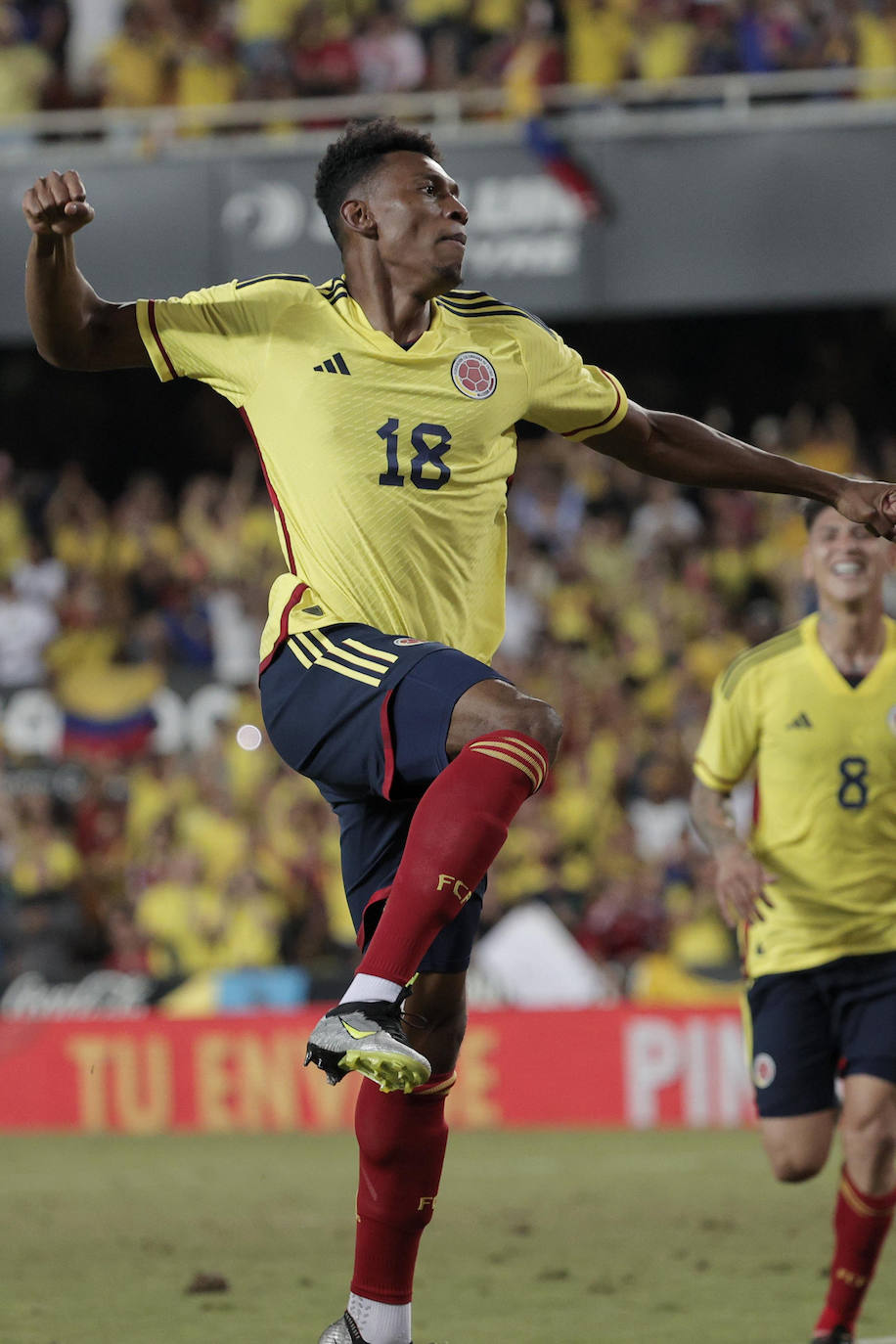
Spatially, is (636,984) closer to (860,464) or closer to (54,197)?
(860,464)

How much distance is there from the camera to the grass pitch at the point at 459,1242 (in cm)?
604

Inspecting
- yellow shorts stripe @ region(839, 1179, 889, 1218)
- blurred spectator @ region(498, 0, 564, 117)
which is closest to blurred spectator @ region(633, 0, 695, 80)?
blurred spectator @ region(498, 0, 564, 117)

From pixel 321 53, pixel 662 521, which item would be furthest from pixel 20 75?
pixel 662 521

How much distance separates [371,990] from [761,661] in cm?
281

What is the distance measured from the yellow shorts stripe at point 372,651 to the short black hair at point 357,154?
1116 mm

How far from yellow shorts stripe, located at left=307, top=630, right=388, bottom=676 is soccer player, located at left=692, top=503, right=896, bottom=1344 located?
73.8 inches

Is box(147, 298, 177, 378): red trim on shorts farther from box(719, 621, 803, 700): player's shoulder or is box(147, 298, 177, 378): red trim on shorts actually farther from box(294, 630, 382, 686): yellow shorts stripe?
box(719, 621, 803, 700): player's shoulder

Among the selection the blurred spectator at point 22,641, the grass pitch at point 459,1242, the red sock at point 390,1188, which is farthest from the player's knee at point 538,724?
the blurred spectator at point 22,641

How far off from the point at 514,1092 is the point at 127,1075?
2.60m

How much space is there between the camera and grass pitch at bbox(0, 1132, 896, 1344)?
6.04m

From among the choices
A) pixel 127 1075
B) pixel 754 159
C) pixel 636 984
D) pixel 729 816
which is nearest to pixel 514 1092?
pixel 636 984

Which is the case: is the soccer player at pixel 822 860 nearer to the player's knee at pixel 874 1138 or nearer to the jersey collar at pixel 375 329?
the player's knee at pixel 874 1138

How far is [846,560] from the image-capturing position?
6223mm

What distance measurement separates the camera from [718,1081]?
12375 millimetres
